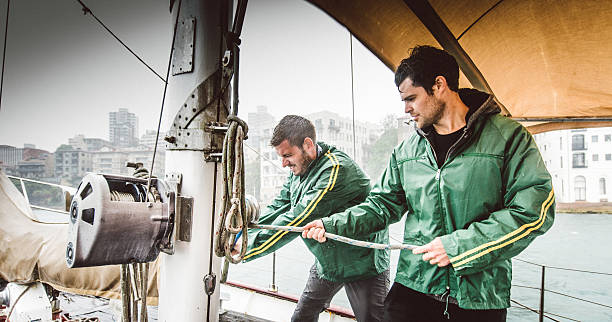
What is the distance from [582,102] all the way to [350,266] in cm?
324

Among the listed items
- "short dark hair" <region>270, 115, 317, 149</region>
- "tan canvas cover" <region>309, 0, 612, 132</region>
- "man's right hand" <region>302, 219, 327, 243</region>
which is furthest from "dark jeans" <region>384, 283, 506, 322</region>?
"tan canvas cover" <region>309, 0, 612, 132</region>

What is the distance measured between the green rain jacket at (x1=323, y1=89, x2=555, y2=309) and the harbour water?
11963 millimetres

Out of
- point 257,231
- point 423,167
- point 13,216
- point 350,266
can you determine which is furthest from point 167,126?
point 13,216

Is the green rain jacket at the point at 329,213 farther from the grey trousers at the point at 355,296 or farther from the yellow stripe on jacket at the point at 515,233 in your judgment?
→ the yellow stripe on jacket at the point at 515,233

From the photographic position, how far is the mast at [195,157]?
1.79 m

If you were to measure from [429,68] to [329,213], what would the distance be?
120 centimetres

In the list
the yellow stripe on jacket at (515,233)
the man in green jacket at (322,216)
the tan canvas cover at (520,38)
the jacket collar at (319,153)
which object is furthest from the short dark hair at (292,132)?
the yellow stripe on jacket at (515,233)

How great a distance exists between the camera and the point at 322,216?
2508mm

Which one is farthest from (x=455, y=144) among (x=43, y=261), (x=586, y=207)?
(x=586, y=207)

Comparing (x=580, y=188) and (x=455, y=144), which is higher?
(x=580, y=188)

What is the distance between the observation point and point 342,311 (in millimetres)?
4254

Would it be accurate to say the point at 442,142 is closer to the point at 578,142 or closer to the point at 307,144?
the point at 307,144

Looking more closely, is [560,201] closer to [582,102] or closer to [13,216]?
[582,102]

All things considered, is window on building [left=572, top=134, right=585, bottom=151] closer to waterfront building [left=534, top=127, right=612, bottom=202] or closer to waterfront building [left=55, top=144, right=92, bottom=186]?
waterfront building [left=534, top=127, right=612, bottom=202]
